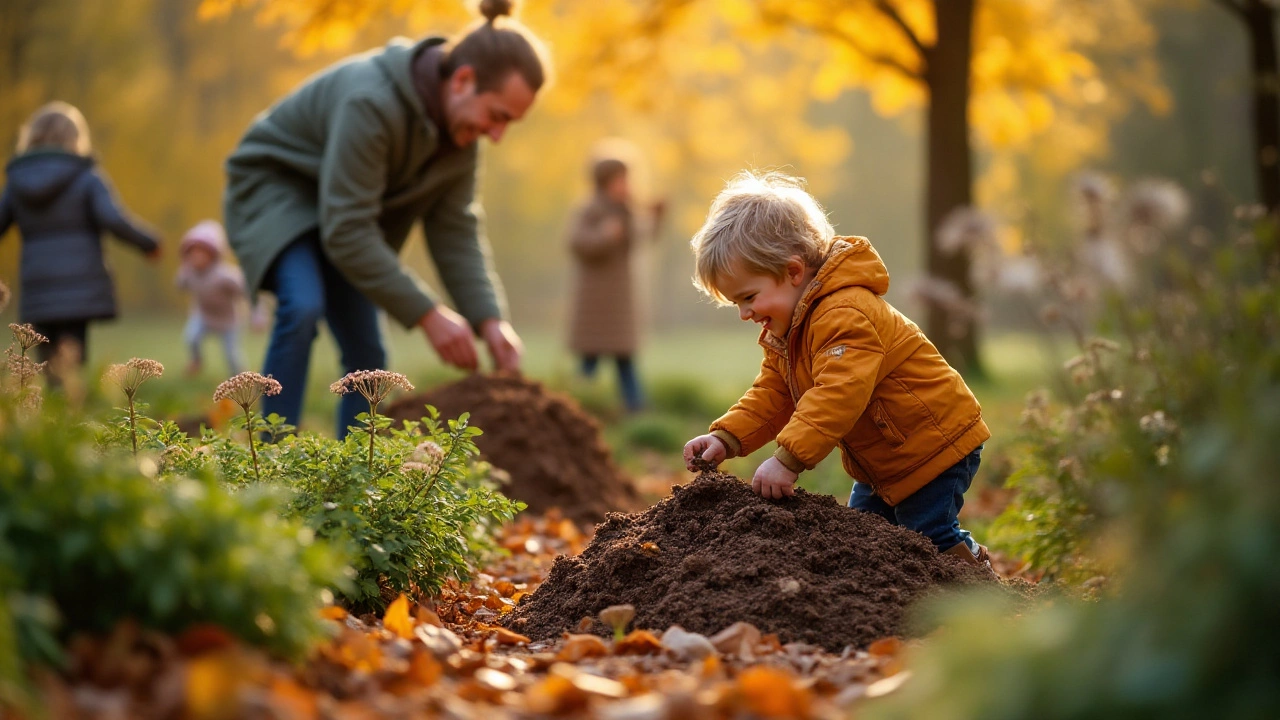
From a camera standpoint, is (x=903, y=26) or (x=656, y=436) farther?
(x=903, y=26)

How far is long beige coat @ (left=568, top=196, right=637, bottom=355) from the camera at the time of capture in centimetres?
1030

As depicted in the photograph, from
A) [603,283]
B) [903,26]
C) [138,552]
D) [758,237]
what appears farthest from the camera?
[603,283]

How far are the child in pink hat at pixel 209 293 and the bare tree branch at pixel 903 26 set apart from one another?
6972 millimetres

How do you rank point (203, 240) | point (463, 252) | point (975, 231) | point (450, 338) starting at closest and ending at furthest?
point (975, 231) → point (450, 338) → point (463, 252) → point (203, 240)

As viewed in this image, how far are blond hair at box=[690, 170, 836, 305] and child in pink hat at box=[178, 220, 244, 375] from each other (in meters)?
9.22

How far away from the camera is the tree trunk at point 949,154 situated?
402 inches

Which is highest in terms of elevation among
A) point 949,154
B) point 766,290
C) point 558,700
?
point 949,154

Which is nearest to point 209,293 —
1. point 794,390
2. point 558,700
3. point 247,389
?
point 247,389

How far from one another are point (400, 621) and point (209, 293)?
9907 millimetres

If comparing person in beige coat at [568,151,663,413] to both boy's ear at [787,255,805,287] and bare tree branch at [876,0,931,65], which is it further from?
boy's ear at [787,255,805,287]

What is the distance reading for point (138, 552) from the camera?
176 centimetres

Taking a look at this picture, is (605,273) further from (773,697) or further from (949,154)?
(773,697)

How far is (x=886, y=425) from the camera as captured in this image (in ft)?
10.6

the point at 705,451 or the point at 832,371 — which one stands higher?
the point at 832,371
